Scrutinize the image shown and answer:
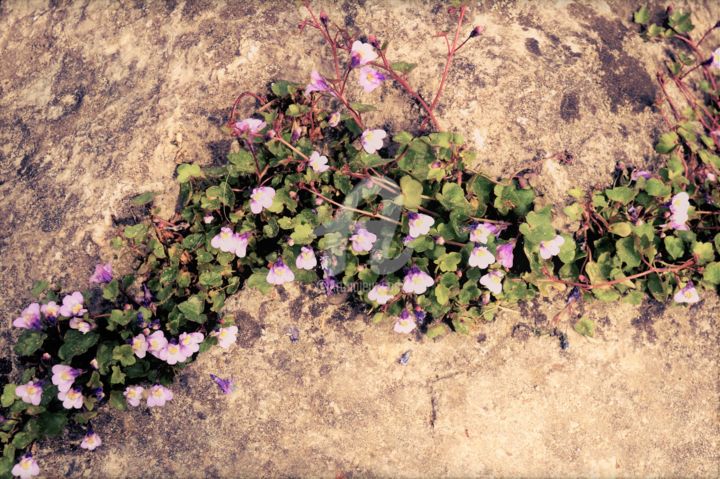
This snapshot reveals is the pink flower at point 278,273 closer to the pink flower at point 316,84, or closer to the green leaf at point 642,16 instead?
the pink flower at point 316,84

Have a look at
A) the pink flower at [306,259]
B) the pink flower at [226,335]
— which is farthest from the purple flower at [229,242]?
the pink flower at [226,335]

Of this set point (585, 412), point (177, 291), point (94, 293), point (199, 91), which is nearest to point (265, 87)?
point (199, 91)

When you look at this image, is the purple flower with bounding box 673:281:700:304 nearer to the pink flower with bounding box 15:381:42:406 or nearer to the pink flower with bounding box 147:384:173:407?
the pink flower with bounding box 147:384:173:407

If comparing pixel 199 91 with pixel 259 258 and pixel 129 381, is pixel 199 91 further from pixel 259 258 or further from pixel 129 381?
pixel 129 381

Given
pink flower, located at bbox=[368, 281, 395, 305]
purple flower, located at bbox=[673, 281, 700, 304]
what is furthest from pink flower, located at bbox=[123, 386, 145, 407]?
purple flower, located at bbox=[673, 281, 700, 304]

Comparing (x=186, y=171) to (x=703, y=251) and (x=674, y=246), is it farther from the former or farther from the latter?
(x=703, y=251)

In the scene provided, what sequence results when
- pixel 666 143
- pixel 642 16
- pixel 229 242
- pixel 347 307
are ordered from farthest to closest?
1. pixel 642 16
2. pixel 666 143
3. pixel 347 307
4. pixel 229 242

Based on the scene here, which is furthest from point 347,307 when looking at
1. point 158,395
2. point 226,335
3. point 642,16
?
point 642,16
